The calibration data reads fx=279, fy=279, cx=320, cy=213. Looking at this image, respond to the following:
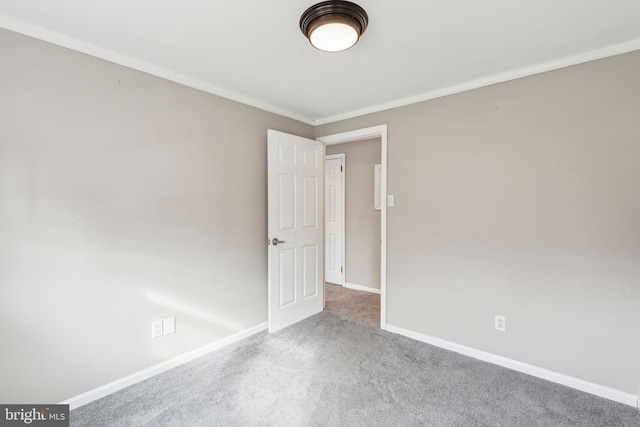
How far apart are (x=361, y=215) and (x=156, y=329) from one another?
3005mm

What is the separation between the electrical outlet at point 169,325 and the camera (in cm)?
218

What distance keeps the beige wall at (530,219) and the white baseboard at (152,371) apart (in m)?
1.60

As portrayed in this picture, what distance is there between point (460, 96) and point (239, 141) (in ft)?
6.68

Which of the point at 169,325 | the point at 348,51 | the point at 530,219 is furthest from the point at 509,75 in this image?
the point at 169,325

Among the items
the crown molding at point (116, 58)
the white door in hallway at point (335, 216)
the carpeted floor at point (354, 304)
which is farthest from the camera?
the white door in hallway at point (335, 216)

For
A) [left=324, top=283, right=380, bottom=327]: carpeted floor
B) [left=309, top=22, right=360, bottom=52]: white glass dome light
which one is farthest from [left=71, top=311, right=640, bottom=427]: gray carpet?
[left=309, top=22, right=360, bottom=52]: white glass dome light

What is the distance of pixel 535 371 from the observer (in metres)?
2.11

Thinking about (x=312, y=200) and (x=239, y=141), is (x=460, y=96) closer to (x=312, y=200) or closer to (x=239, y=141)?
(x=312, y=200)

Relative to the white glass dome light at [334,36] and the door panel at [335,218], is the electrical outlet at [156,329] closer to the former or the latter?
the white glass dome light at [334,36]

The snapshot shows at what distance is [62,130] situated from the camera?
173cm

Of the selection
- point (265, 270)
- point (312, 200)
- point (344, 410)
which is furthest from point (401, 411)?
point (312, 200)

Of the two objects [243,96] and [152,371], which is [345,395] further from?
[243,96]

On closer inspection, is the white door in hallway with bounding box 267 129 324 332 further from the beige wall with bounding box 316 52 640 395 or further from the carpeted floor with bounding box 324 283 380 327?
the beige wall with bounding box 316 52 640 395

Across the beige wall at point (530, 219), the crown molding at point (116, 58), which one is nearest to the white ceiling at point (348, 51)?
the crown molding at point (116, 58)
